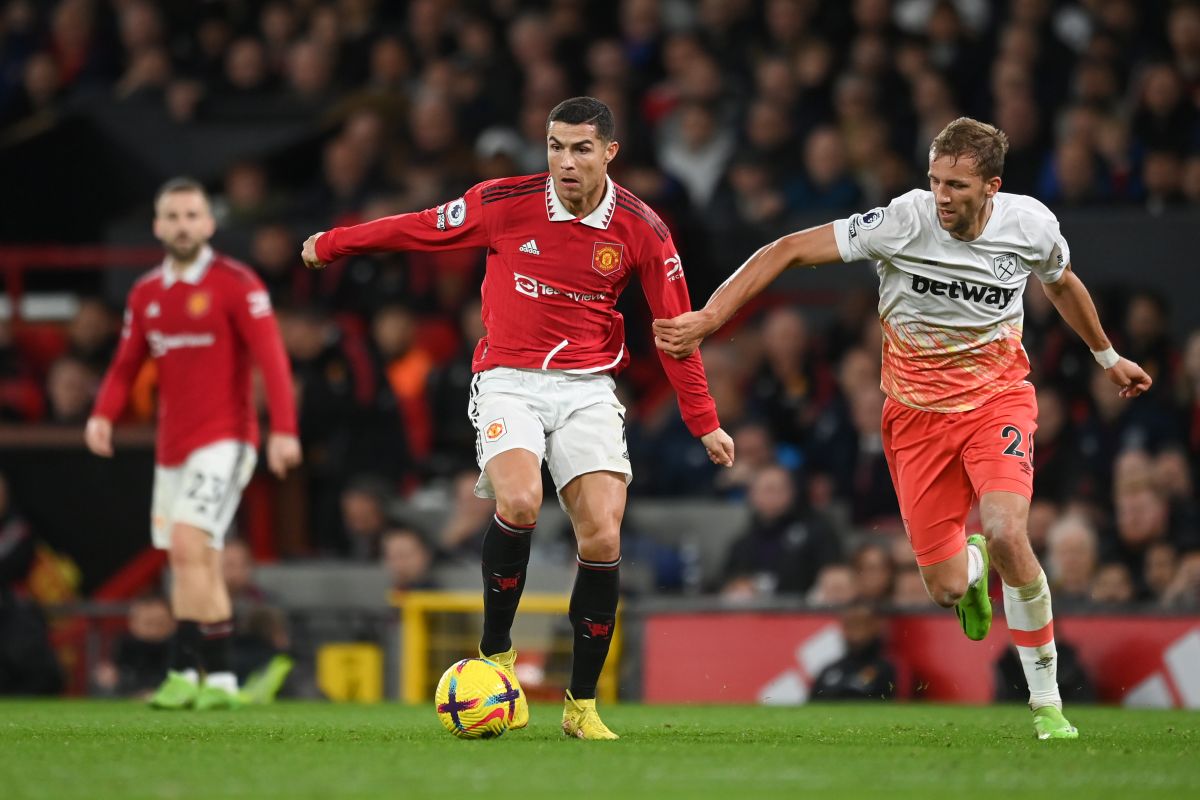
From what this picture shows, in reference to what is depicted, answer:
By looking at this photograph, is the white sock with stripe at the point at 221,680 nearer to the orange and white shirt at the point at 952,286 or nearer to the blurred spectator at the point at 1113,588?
the orange and white shirt at the point at 952,286

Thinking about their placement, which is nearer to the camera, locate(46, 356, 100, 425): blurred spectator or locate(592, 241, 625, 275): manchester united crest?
locate(592, 241, 625, 275): manchester united crest

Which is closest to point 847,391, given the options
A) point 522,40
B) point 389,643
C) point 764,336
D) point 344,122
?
point 764,336

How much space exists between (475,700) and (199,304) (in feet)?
12.0

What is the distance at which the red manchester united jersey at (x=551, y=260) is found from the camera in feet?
25.6

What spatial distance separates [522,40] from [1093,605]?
8.38m

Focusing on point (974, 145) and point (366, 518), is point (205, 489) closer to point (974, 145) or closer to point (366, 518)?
point (366, 518)

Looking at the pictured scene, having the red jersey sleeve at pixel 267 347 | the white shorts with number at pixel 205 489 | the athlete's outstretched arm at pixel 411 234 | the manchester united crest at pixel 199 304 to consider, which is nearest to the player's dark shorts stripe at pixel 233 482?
the white shorts with number at pixel 205 489

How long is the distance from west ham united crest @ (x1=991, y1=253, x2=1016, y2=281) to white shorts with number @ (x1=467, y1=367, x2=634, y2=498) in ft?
5.49

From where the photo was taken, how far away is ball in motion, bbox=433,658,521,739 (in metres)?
7.46

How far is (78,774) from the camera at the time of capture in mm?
6203

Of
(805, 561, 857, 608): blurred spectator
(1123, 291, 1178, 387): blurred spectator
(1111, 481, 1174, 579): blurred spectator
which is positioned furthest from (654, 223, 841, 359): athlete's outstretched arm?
(1123, 291, 1178, 387): blurred spectator

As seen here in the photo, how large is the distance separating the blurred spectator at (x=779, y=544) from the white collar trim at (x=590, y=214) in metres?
5.18

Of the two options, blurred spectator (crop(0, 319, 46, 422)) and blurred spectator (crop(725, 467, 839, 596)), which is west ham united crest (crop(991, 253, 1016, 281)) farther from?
blurred spectator (crop(0, 319, 46, 422))

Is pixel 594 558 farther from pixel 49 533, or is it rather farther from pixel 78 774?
pixel 49 533
